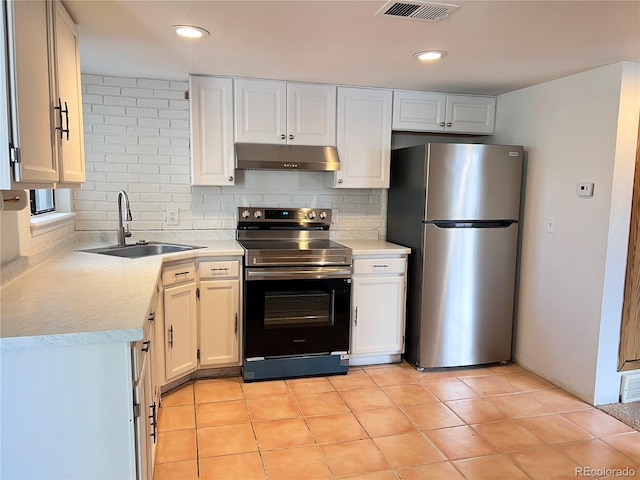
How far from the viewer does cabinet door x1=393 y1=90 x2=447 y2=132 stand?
12.2ft

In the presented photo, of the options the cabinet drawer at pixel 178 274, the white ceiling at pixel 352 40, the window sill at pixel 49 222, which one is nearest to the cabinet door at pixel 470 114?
the white ceiling at pixel 352 40

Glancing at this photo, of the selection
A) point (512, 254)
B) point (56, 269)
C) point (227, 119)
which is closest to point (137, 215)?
point (227, 119)

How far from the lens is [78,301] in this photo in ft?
5.72

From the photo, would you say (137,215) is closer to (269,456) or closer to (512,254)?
(269,456)

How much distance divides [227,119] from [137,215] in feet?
3.24

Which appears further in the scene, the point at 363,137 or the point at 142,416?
the point at 363,137

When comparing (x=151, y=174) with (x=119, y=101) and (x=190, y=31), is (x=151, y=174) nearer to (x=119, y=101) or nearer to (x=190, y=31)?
(x=119, y=101)

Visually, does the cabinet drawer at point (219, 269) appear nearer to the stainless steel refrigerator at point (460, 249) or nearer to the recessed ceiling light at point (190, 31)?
the stainless steel refrigerator at point (460, 249)

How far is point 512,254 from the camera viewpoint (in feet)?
11.7

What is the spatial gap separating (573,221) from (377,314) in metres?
1.46

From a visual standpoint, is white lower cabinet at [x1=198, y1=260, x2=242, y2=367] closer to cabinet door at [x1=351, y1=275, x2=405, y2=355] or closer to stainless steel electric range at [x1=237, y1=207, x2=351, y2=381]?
stainless steel electric range at [x1=237, y1=207, x2=351, y2=381]

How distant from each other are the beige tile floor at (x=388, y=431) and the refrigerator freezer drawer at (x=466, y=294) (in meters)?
0.21

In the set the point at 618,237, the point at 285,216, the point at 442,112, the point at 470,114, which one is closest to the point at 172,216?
the point at 285,216

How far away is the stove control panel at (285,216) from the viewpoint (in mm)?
3730
